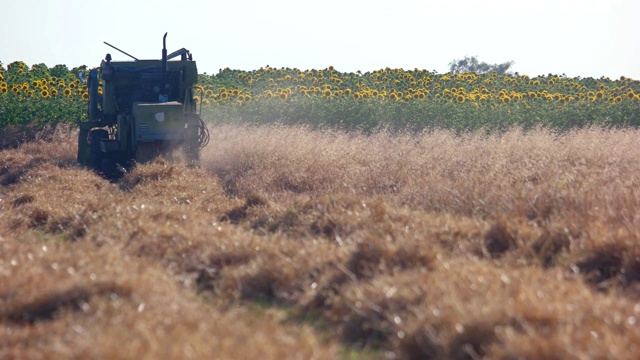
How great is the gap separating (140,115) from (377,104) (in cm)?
875

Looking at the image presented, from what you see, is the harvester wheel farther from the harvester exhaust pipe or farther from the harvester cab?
the harvester exhaust pipe

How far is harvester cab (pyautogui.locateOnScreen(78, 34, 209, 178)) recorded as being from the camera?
16094 millimetres

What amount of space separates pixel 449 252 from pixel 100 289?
118 inches

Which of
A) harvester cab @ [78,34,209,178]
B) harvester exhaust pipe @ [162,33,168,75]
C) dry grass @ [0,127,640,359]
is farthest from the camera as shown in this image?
harvester exhaust pipe @ [162,33,168,75]

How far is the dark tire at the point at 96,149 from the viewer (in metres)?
17.3

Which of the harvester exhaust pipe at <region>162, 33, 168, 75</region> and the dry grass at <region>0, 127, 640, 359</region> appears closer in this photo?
the dry grass at <region>0, 127, 640, 359</region>

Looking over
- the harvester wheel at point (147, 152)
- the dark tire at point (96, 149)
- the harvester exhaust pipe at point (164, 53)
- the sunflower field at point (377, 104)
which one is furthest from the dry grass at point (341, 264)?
the sunflower field at point (377, 104)

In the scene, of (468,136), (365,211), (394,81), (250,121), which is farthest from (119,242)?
(394,81)

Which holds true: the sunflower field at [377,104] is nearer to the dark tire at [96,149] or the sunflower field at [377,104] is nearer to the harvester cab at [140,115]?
the harvester cab at [140,115]

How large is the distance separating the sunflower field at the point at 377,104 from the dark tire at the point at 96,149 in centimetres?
548

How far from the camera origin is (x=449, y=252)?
7.64 metres

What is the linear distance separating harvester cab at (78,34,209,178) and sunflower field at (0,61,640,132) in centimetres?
529

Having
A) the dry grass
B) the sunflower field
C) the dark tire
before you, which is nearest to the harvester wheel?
the dark tire

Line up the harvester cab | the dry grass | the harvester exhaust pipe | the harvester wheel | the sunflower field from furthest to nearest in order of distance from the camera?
1. the sunflower field
2. the harvester exhaust pipe
3. the harvester wheel
4. the harvester cab
5. the dry grass
